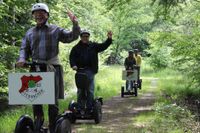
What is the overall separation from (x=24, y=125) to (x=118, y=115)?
6387mm

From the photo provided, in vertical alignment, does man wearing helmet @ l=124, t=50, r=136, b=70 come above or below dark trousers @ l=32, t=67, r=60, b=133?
above

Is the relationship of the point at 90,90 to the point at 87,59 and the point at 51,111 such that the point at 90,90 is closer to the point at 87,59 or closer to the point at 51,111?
the point at 87,59

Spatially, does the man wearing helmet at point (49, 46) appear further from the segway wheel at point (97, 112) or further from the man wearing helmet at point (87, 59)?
the segway wheel at point (97, 112)

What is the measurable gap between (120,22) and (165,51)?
9235mm

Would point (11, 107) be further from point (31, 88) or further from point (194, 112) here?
point (31, 88)

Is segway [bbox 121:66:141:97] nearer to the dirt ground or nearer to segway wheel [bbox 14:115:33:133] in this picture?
the dirt ground

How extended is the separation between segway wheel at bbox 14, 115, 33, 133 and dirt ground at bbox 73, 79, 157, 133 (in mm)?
3046

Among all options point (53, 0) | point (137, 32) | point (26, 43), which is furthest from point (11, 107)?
point (137, 32)

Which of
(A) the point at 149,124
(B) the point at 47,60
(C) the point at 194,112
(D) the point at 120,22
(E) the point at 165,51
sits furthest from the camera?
(D) the point at 120,22

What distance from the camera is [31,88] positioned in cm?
646

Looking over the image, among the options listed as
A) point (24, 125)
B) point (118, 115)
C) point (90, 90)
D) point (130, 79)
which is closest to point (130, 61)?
point (130, 79)

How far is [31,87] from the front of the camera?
6.46 m

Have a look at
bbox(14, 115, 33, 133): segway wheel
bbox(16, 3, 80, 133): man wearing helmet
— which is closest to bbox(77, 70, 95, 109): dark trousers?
bbox(16, 3, 80, 133): man wearing helmet

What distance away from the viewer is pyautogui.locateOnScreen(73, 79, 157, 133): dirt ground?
10102 millimetres
